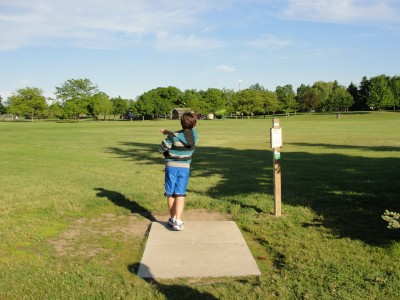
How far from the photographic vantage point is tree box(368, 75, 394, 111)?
9438cm

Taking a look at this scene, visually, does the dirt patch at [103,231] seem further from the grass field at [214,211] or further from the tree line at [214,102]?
the tree line at [214,102]

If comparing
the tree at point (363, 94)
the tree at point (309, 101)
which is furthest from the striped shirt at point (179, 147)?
the tree at point (309, 101)

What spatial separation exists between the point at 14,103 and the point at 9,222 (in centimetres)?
10029

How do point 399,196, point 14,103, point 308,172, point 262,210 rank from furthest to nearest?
point 14,103 → point 308,172 → point 399,196 → point 262,210

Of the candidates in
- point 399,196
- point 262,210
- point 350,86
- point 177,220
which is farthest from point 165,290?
point 350,86

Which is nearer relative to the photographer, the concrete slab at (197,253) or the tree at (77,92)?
the concrete slab at (197,253)

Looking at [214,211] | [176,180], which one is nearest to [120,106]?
[214,211]

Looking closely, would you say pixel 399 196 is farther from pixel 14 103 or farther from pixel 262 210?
pixel 14 103

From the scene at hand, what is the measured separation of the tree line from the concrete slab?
98.4 m

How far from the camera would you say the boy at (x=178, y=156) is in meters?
5.64

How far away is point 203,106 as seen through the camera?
375 ft

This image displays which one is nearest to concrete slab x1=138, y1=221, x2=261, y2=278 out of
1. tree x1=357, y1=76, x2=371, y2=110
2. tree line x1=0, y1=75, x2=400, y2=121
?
tree line x1=0, y1=75, x2=400, y2=121

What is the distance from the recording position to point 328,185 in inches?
361

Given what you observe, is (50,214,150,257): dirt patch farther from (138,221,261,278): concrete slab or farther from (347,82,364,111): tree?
(347,82,364,111): tree
